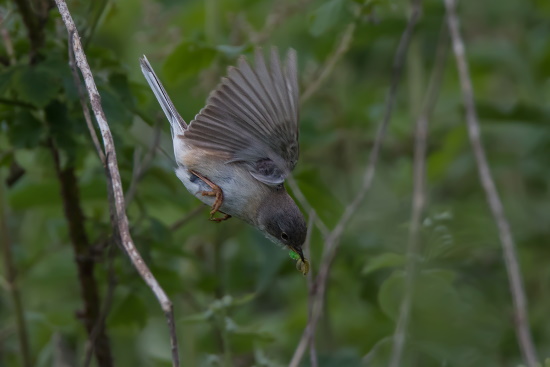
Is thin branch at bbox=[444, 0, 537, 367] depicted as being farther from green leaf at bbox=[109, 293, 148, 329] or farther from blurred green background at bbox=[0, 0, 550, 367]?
green leaf at bbox=[109, 293, 148, 329]

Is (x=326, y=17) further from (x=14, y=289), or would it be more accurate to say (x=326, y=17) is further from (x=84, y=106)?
(x=14, y=289)

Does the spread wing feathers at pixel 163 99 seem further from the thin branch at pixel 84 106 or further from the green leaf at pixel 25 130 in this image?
the thin branch at pixel 84 106

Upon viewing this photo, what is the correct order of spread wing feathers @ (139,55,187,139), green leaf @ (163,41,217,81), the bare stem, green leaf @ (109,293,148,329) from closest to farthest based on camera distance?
1. the bare stem
2. spread wing feathers @ (139,55,187,139)
3. green leaf @ (163,41,217,81)
4. green leaf @ (109,293,148,329)

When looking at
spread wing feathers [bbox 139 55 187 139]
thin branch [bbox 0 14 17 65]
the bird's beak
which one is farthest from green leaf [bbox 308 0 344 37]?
thin branch [bbox 0 14 17 65]

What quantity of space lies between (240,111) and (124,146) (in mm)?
504

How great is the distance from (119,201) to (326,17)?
4.66ft

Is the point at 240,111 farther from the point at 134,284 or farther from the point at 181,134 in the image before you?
the point at 134,284

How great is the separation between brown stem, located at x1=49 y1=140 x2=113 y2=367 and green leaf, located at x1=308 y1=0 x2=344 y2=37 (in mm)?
990

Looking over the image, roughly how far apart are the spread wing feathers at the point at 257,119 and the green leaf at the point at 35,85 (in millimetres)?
471

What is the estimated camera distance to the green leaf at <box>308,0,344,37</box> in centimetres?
325

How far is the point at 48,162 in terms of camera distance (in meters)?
3.40

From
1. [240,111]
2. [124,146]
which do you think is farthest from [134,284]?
[240,111]

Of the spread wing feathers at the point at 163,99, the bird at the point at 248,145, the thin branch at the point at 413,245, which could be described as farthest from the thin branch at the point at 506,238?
the spread wing feathers at the point at 163,99

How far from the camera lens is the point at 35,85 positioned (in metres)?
2.91
